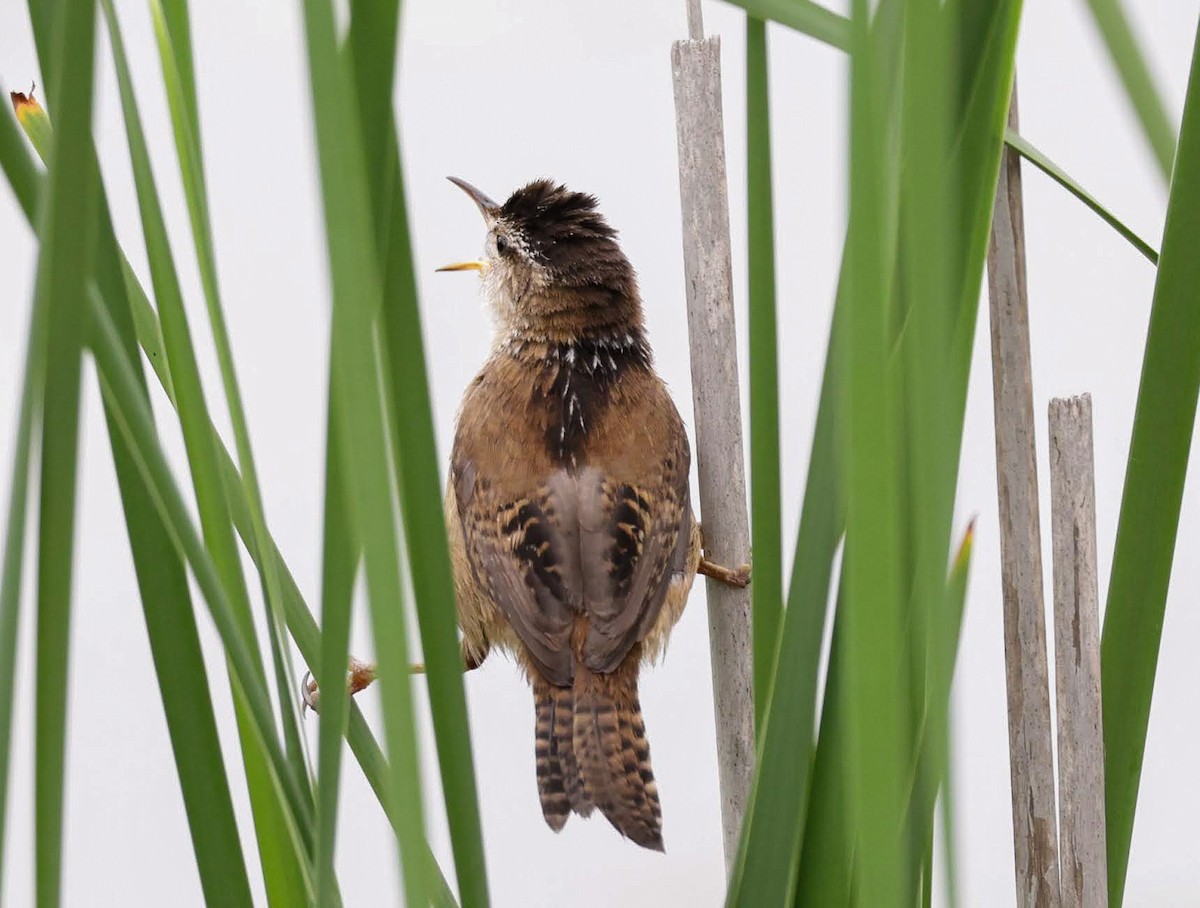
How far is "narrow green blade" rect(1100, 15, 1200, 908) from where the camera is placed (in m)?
0.90

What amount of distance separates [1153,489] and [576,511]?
0.85 metres

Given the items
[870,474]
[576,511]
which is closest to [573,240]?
[576,511]

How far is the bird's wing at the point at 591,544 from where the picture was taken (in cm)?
169

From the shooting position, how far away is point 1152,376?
946 mm

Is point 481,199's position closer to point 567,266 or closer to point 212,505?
point 567,266

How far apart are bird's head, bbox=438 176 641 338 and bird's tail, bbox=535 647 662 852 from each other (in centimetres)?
55

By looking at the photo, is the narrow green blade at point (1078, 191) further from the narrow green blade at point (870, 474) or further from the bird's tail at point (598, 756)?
the bird's tail at point (598, 756)

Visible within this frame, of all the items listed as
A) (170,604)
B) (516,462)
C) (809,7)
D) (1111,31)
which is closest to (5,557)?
(170,604)

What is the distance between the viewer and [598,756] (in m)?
1.62

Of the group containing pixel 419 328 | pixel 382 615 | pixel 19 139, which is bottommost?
pixel 382 615

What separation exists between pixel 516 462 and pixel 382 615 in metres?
1.27

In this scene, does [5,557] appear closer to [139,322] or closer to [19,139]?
[19,139]

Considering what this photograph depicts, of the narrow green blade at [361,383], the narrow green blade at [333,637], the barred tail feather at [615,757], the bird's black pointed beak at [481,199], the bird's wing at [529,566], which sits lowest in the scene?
the barred tail feather at [615,757]

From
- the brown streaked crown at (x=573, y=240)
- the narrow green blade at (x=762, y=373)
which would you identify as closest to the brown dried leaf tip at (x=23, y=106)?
the narrow green blade at (x=762, y=373)
